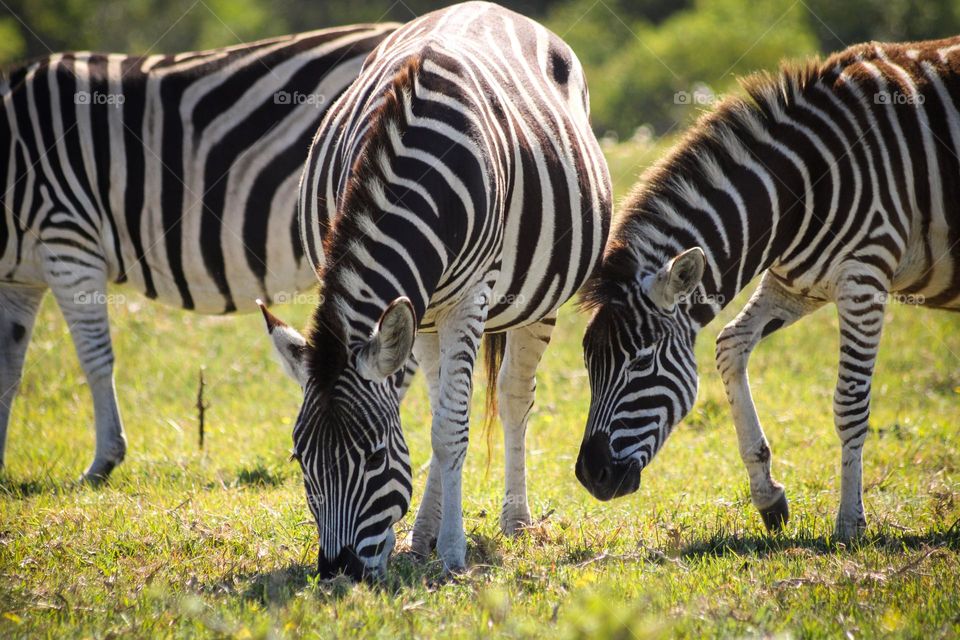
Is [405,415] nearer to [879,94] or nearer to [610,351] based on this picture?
[610,351]

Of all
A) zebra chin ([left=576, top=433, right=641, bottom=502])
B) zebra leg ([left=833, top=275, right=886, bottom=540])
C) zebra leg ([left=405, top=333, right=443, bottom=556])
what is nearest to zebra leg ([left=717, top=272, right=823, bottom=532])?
zebra leg ([left=833, top=275, right=886, bottom=540])

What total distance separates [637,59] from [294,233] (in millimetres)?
19419

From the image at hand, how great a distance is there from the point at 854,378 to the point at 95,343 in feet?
18.2

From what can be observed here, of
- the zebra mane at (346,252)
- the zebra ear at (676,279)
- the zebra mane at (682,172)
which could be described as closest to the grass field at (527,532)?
the zebra mane at (346,252)

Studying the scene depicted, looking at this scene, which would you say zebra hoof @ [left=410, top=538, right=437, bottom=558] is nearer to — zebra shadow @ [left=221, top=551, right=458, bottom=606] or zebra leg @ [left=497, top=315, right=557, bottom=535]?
zebra shadow @ [left=221, top=551, right=458, bottom=606]

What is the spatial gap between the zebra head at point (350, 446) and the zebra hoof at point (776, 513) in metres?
2.77

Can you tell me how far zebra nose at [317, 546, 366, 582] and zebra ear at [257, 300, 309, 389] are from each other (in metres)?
0.78

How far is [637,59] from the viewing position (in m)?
25.4

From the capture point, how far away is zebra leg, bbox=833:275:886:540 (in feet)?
19.4

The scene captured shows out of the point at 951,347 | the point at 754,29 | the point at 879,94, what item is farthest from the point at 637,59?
the point at 879,94

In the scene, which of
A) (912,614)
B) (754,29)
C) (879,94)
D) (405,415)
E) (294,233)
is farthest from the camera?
(754,29)

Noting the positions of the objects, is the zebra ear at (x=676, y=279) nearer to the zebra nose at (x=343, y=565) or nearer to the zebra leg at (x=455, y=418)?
the zebra leg at (x=455, y=418)

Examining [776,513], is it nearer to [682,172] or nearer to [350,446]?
[682,172]

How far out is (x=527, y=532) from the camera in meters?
5.87
